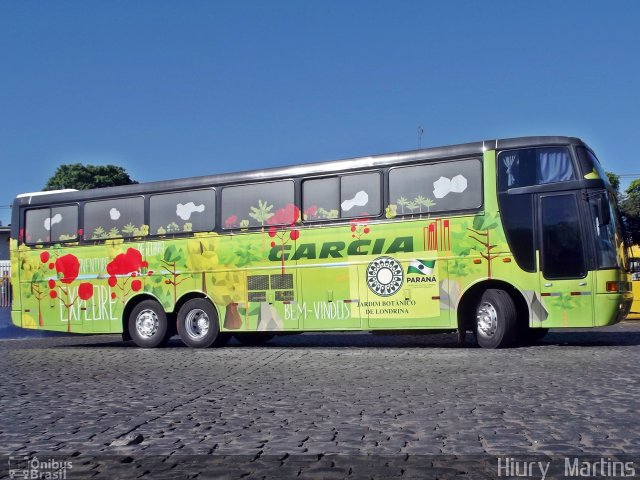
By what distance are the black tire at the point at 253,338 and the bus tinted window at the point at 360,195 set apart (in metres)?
4.26

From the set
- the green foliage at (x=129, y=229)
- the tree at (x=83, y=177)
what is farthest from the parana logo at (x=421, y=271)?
the tree at (x=83, y=177)

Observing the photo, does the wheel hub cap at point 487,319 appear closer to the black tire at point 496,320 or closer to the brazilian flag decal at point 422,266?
the black tire at point 496,320

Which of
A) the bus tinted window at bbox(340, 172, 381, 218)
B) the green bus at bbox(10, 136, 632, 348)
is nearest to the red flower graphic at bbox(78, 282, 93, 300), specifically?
the green bus at bbox(10, 136, 632, 348)

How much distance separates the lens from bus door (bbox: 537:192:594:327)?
14602 millimetres

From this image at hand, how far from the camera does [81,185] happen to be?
66.5m

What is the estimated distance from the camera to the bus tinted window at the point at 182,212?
59.0ft

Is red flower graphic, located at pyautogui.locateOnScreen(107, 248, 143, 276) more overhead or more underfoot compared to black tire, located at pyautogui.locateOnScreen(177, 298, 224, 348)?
more overhead

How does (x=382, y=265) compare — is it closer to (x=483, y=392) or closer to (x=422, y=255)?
(x=422, y=255)

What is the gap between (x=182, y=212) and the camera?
18.3 metres

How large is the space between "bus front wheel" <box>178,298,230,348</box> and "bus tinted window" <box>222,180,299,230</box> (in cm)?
190

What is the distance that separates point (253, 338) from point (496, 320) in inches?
268

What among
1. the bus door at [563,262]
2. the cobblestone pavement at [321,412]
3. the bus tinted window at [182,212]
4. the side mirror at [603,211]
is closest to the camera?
the cobblestone pavement at [321,412]

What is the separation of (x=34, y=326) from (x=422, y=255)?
9921 millimetres

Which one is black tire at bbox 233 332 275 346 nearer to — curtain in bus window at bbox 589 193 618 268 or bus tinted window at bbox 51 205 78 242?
bus tinted window at bbox 51 205 78 242
